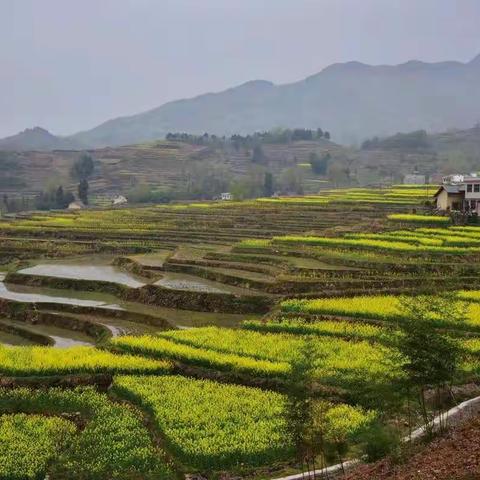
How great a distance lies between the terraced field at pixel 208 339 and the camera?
1077cm

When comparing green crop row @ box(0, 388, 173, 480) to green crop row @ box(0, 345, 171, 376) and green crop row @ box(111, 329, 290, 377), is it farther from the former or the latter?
green crop row @ box(111, 329, 290, 377)

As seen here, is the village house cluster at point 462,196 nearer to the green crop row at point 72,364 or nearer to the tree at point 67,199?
the green crop row at point 72,364

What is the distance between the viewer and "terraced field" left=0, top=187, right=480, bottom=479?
10.8 metres

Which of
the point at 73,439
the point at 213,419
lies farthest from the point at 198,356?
the point at 73,439

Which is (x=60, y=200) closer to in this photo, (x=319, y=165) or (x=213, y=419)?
(x=319, y=165)

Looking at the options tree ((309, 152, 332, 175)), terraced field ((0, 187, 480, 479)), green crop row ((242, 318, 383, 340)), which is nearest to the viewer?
terraced field ((0, 187, 480, 479))

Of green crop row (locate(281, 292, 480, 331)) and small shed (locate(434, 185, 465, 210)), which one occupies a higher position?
small shed (locate(434, 185, 465, 210))

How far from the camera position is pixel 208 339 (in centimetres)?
1695

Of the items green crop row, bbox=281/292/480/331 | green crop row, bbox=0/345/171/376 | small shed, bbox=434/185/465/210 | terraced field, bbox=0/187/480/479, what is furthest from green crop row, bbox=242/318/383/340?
small shed, bbox=434/185/465/210

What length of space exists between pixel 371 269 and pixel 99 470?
16.7 meters

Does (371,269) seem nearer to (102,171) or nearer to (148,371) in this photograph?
(148,371)

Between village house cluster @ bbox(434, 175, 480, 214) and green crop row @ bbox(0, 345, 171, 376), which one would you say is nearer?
green crop row @ bbox(0, 345, 171, 376)

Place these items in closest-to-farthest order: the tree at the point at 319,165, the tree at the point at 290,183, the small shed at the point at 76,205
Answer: the small shed at the point at 76,205 < the tree at the point at 290,183 < the tree at the point at 319,165

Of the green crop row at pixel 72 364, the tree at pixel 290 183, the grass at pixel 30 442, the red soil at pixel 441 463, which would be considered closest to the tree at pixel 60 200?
the tree at pixel 290 183
